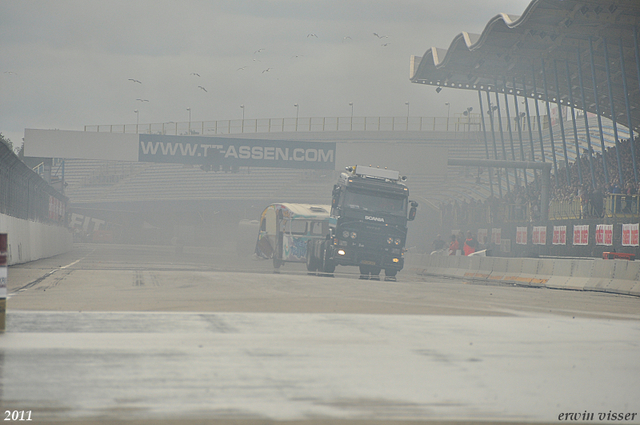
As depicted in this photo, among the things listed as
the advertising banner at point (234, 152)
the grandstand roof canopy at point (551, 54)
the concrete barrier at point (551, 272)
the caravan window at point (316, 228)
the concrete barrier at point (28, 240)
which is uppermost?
the grandstand roof canopy at point (551, 54)

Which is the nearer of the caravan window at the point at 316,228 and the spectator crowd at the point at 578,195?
the spectator crowd at the point at 578,195

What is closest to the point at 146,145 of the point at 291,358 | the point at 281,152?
the point at 281,152

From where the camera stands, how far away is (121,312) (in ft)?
36.2

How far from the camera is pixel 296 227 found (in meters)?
32.2

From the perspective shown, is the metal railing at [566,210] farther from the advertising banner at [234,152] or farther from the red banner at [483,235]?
the advertising banner at [234,152]

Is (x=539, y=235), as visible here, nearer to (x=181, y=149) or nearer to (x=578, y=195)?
(x=578, y=195)

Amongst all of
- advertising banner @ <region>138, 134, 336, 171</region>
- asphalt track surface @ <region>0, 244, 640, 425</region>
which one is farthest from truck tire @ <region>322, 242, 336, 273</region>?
advertising banner @ <region>138, 134, 336, 171</region>

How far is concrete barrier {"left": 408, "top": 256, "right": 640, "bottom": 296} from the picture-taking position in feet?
64.6

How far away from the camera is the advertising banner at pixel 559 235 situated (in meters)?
29.2

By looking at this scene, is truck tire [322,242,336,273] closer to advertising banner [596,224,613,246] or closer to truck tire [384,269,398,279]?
truck tire [384,269,398,279]

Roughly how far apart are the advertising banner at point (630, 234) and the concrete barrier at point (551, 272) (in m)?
2.64

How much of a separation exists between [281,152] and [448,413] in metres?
41.4

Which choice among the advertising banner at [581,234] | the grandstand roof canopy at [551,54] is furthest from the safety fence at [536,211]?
the grandstand roof canopy at [551,54]

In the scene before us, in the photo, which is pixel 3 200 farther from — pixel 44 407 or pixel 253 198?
pixel 253 198
